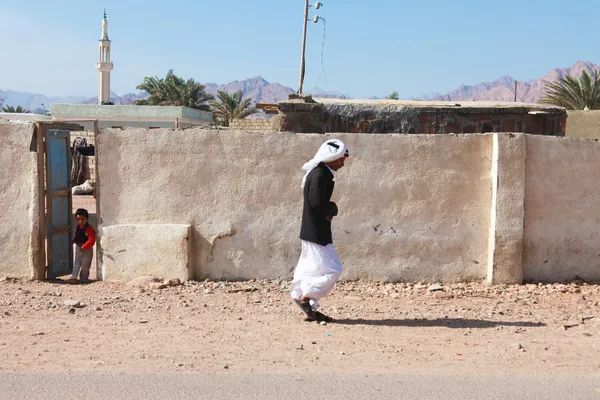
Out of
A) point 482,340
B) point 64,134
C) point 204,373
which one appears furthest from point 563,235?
point 64,134

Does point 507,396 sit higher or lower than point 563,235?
lower

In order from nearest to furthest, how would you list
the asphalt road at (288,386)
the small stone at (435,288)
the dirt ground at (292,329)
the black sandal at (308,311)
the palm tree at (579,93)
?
the asphalt road at (288,386), the dirt ground at (292,329), the black sandal at (308,311), the small stone at (435,288), the palm tree at (579,93)

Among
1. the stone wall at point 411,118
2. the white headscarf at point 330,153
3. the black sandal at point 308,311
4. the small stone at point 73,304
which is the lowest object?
the small stone at point 73,304

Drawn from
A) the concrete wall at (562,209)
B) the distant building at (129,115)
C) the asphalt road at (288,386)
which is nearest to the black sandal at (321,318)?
the asphalt road at (288,386)

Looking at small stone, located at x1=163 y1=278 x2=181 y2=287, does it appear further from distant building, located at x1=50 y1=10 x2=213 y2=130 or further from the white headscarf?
distant building, located at x1=50 y1=10 x2=213 y2=130

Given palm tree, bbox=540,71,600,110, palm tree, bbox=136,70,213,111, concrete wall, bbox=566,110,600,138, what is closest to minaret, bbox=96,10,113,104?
palm tree, bbox=136,70,213,111

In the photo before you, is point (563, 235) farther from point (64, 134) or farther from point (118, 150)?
point (64, 134)

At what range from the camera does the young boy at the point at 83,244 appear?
7.53m

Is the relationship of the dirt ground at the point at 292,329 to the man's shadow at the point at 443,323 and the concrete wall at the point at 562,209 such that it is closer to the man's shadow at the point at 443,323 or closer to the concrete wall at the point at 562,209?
the man's shadow at the point at 443,323

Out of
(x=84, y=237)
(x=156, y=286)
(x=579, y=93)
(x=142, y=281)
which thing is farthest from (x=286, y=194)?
(x=579, y=93)

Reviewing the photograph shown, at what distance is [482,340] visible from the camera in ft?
17.8

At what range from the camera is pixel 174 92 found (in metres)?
42.3

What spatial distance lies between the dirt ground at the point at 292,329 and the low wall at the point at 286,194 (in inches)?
14.3

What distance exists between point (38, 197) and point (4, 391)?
353 cm
